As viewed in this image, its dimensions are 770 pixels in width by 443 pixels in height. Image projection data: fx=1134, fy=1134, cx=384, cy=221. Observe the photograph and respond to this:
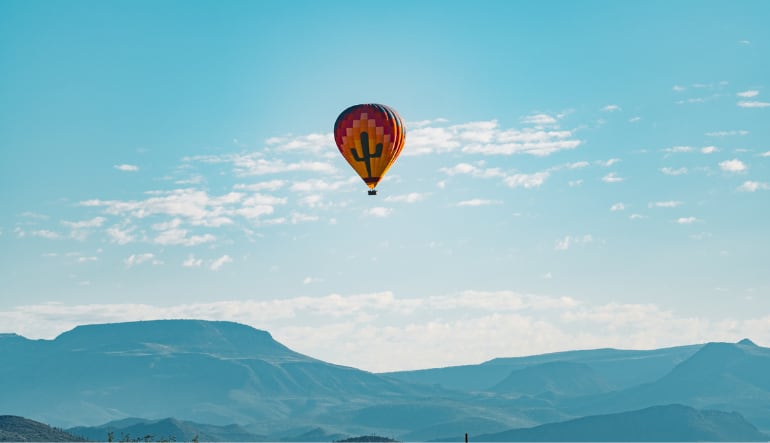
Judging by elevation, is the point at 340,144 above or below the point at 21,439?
above

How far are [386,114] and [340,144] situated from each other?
20.4ft

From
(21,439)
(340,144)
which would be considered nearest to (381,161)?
(340,144)

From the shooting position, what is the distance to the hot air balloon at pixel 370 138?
12450 centimetres

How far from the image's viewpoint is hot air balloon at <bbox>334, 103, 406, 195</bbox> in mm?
124500

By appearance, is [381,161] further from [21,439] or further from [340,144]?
[21,439]

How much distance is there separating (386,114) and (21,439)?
346ft

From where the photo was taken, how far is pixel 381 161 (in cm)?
12500

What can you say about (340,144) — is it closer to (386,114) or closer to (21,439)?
(386,114)

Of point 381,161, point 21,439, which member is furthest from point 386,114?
point 21,439

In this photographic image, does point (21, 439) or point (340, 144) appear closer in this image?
point (340, 144)

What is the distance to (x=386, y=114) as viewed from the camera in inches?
4916

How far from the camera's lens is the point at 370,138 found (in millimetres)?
124438

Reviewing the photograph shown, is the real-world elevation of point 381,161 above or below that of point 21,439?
above

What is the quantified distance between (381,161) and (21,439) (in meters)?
103
